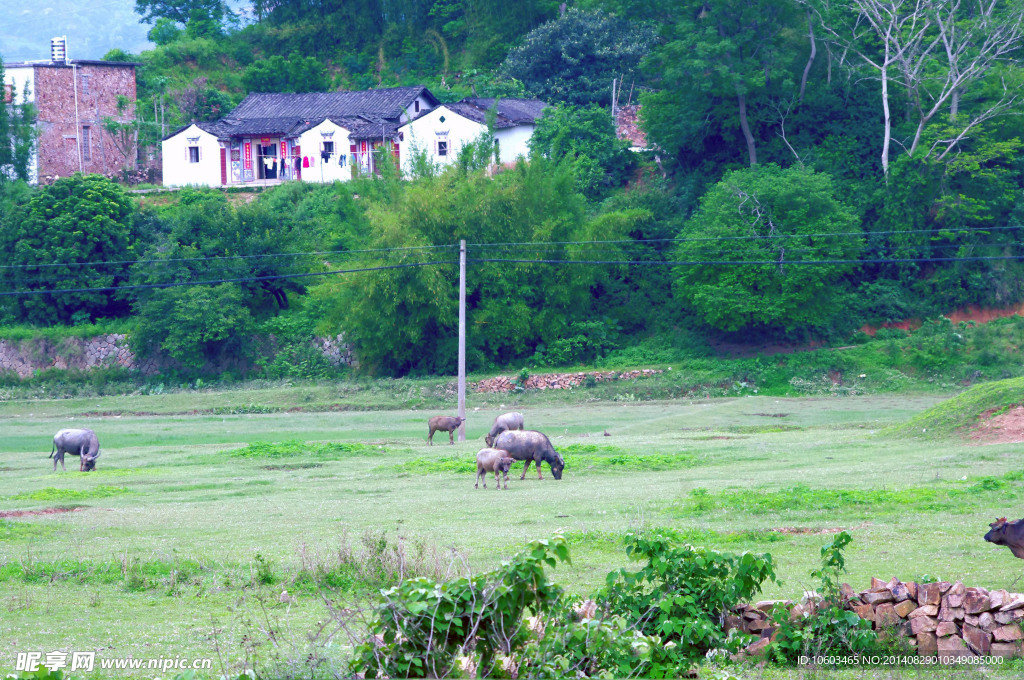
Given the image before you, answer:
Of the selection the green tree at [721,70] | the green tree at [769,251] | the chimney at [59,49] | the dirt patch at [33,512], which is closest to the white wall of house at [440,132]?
the green tree at [721,70]

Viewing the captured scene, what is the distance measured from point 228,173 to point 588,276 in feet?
112

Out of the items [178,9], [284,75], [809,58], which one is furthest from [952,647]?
[178,9]

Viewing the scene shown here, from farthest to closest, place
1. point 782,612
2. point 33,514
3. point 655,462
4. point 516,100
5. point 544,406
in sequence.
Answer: point 516,100
point 544,406
point 655,462
point 33,514
point 782,612

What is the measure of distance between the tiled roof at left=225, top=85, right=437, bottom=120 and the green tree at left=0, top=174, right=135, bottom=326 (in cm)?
1897

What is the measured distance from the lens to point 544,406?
4975 centimetres

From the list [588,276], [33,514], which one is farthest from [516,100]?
[33,514]

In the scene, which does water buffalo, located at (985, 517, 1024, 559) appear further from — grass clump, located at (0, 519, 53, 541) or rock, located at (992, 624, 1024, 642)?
grass clump, located at (0, 519, 53, 541)

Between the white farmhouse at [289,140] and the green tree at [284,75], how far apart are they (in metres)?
9.23

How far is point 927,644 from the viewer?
36.4 feet

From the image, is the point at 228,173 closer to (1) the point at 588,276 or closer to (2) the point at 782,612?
(1) the point at 588,276

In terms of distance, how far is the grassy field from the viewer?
45.8ft

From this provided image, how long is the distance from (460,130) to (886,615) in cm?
6770

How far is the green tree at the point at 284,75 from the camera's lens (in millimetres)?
91562

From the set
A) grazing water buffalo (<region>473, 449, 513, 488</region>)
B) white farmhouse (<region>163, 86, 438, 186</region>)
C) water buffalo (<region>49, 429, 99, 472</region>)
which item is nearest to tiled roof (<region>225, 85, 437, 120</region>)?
white farmhouse (<region>163, 86, 438, 186</region>)
